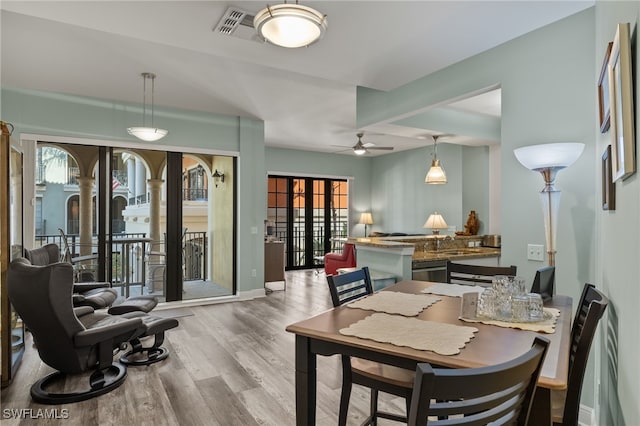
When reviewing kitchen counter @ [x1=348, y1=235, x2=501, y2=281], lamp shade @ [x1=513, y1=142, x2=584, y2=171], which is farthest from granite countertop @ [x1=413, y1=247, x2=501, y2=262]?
lamp shade @ [x1=513, y1=142, x2=584, y2=171]

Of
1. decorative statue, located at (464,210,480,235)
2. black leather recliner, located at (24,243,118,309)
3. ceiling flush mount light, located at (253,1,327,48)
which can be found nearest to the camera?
ceiling flush mount light, located at (253,1,327,48)

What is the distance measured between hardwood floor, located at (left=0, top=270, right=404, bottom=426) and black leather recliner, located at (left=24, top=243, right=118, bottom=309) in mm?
612

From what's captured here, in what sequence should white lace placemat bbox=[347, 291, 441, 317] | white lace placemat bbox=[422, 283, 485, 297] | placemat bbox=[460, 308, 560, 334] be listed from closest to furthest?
1. placemat bbox=[460, 308, 560, 334]
2. white lace placemat bbox=[347, 291, 441, 317]
3. white lace placemat bbox=[422, 283, 485, 297]

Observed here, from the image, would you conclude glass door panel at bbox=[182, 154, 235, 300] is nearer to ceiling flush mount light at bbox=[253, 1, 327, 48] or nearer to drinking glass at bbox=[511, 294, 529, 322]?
ceiling flush mount light at bbox=[253, 1, 327, 48]

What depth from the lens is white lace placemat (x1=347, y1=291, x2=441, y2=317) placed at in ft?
5.98

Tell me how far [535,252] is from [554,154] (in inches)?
31.2

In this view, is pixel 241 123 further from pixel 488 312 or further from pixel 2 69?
pixel 488 312

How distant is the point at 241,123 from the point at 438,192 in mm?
4281

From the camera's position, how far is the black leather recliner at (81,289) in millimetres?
3393

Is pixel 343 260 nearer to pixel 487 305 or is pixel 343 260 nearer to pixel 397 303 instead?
pixel 397 303

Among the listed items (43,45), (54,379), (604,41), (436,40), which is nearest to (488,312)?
(604,41)

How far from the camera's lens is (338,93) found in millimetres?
4637

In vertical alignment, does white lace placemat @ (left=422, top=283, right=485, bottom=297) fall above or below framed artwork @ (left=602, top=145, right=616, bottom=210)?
below

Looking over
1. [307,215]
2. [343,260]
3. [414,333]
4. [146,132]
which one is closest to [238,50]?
[146,132]
